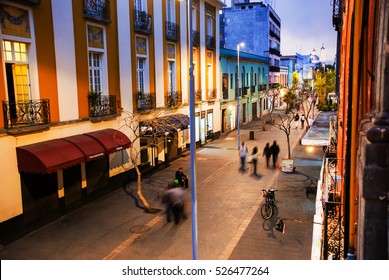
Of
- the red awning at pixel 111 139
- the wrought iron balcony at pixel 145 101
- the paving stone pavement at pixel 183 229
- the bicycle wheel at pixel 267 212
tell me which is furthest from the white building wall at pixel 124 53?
the bicycle wheel at pixel 267 212

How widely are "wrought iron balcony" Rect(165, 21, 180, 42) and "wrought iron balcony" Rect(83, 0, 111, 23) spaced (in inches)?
271

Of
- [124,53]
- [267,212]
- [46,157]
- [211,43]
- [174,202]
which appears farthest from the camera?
[211,43]

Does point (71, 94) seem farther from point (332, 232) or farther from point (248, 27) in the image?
point (248, 27)

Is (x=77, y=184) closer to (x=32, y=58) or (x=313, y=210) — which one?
(x=32, y=58)

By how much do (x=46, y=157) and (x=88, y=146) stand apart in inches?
100

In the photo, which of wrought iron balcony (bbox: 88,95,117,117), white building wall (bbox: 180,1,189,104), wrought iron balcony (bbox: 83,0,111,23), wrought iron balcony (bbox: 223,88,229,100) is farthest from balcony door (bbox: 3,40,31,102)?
wrought iron balcony (bbox: 223,88,229,100)

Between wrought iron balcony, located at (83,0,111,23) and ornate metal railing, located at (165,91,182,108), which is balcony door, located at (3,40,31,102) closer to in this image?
wrought iron balcony, located at (83,0,111,23)

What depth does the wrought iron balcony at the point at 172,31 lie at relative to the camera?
24.8 meters

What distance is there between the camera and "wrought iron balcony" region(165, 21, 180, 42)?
81.2ft

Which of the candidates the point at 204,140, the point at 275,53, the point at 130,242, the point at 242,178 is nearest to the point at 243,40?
the point at 275,53

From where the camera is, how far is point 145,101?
2236 centimetres

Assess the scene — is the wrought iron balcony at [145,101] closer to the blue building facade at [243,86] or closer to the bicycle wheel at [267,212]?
the blue building facade at [243,86]

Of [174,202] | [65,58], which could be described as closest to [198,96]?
[65,58]

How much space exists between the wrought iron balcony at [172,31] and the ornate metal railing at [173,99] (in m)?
Result: 3.64
